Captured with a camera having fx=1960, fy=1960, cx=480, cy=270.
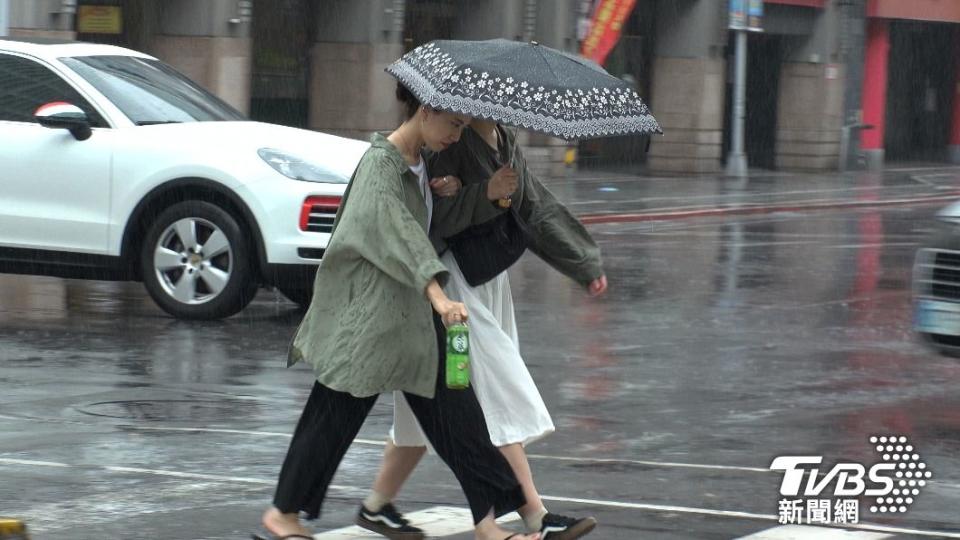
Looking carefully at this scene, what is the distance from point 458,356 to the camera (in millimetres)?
5852

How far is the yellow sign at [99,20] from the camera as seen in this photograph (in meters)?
26.5

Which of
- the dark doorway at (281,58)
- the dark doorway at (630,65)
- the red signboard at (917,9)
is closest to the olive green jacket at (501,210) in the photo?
the dark doorway at (281,58)

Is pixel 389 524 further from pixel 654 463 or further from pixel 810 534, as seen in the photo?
pixel 654 463

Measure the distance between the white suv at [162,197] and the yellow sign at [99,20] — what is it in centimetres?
1436

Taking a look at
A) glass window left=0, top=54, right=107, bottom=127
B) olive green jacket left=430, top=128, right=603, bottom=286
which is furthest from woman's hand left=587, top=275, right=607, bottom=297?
glass window left=0, top=54, right=107, bottom=127

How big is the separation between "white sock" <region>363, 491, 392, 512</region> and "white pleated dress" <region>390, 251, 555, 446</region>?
0.21 m

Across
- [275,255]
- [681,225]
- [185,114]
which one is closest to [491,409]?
[275,255]

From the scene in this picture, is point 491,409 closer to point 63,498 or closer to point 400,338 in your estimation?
point 400,338

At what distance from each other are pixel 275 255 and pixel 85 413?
3102 millimetres

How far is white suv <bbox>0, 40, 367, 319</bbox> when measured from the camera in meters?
11.9

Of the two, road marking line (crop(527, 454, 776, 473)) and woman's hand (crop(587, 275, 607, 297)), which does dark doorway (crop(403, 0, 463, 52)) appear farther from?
woman's hand (crop(587, 275, 607, 297))

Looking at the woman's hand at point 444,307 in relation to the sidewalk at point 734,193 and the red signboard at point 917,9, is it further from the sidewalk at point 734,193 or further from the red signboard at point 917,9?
the red signboard at point 917,9

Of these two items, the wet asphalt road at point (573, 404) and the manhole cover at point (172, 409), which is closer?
the wet asphalt road at point (573, 404)

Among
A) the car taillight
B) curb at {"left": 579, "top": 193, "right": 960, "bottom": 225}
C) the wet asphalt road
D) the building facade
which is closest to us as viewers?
the wet asphalt road
